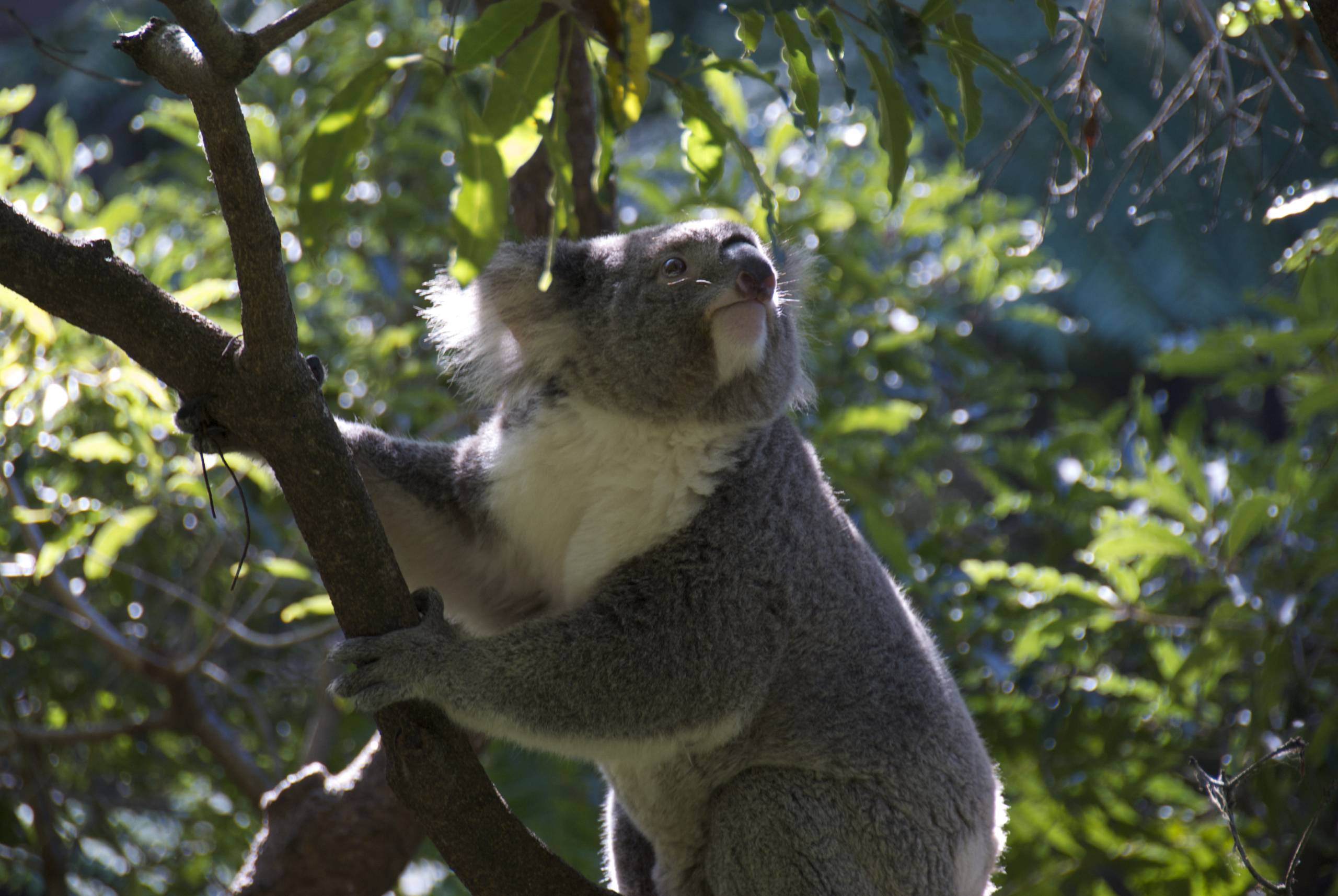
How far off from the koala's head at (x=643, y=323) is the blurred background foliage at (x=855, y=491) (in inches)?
8.0

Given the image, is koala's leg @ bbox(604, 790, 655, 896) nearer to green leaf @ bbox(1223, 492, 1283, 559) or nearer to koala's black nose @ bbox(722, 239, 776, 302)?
koala's black nose @ bbox(722, 239, 776, 302)

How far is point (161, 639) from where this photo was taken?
16.0 ft

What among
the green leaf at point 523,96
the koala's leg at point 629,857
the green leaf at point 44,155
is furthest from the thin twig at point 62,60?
the koala's leg at point 629,857

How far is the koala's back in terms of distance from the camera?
245 centimetres

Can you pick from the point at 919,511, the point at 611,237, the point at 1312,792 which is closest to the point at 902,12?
the point at 611,237

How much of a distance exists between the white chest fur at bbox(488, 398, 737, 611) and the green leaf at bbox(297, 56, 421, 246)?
1.12 m

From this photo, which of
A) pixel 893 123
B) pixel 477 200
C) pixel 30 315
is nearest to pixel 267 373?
pixel 477 200

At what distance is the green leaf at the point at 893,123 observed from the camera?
183 centimetres

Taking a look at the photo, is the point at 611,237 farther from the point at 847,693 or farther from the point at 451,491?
the point at 847,693

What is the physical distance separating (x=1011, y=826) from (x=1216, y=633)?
1.06 metres

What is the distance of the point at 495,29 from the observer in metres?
1.56

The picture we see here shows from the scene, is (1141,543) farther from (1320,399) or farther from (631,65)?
(631,65)

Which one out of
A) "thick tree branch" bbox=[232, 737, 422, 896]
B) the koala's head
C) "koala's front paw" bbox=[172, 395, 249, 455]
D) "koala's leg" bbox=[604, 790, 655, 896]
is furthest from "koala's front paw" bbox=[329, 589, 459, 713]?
"thick tree branch" bbox=[232, 737, 422, 896]

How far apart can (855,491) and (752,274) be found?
1.28 metres
